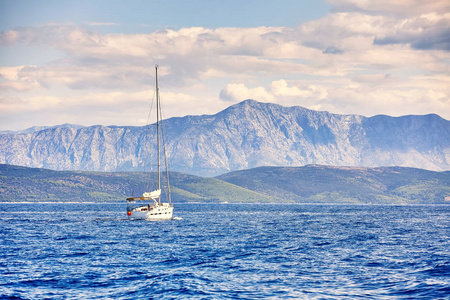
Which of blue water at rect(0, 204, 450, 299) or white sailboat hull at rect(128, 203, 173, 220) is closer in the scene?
blue water at rect(0, 204, 450, 299)

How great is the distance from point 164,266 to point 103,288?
15619 mm

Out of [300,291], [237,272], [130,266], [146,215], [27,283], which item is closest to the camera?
[300,291]

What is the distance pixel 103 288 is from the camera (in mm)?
52781

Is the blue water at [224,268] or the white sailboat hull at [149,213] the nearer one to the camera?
the blue water at [224,268]

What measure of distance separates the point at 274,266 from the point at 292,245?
26.9 m

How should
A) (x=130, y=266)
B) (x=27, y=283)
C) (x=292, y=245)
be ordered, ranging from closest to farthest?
1. (x=27, y=283)
2. (x=130, y=266)
3. (x=292, y=245)

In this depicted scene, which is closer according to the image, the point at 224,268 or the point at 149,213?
the point at 224,268

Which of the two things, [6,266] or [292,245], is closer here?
[6,266]

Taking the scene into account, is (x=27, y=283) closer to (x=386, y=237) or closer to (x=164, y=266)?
(x=164, y=266)

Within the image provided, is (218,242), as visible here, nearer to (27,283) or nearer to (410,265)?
(410,265)

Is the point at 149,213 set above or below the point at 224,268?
above

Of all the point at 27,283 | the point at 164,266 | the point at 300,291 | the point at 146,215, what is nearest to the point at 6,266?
the point at 27,283

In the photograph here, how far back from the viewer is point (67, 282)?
5612cm

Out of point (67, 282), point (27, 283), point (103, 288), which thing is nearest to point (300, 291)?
point (103, 288)
